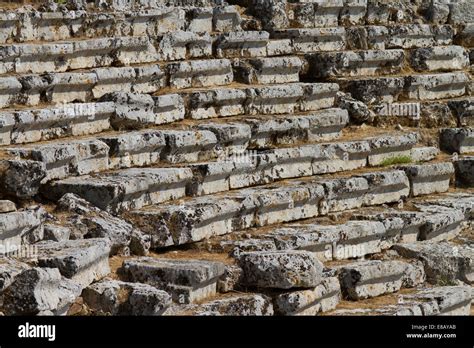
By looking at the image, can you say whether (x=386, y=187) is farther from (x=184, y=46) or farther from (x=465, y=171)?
(x=184, y=46)

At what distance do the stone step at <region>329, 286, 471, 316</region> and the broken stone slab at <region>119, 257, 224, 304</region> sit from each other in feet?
3.58

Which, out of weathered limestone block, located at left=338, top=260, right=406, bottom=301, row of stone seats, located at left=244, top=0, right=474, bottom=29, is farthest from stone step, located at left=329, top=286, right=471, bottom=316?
row of stone seats, located at left=244, top=0, right=474, bottom=29

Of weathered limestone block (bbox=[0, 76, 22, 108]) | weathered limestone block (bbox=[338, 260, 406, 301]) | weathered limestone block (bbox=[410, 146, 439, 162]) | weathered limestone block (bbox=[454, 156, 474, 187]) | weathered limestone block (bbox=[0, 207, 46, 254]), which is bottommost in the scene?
weathered limestone block (bbox=[338, 260, 406, 301])

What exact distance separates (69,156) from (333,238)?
243 centimetres

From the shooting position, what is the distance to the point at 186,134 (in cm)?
1330

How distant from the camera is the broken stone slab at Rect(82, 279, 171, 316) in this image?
1006cm

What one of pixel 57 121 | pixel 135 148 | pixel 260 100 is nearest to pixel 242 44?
pixel 260 100

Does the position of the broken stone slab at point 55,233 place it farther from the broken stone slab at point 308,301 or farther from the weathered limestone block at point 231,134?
the weathered limestone block at point 231,134

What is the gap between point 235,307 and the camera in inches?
429

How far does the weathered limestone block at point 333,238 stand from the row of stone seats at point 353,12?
155 inches

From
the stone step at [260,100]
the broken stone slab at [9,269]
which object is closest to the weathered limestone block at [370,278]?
the stone step at [260,100]

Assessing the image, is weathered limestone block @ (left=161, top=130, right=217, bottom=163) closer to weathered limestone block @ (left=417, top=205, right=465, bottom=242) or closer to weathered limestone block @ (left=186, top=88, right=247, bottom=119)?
weathered limestone block @ (left=186, top=88, right=247, bottom=119)

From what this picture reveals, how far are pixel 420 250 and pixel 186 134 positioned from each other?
93.1 inches

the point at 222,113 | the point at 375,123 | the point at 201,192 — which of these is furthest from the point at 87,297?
the point at 375,123
